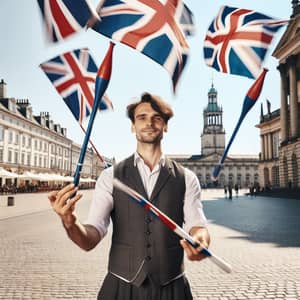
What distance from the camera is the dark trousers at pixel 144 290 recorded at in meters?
2.21

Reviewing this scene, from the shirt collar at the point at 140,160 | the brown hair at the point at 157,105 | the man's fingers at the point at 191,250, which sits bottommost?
the man's fingers at the point at 191,250

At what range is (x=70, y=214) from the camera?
1911mm

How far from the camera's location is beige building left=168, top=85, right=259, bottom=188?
146 metres

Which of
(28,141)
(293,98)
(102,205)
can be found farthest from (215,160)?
(102,205)

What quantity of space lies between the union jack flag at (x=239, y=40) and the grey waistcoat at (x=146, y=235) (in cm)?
87

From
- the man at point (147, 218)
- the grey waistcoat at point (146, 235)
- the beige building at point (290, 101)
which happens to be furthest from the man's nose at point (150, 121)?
the beige building at point (290, 101)

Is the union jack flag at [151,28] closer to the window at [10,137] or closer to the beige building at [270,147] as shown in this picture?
the window at [10,137]

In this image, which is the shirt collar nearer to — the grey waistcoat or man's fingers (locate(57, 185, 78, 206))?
the grey waistcoat

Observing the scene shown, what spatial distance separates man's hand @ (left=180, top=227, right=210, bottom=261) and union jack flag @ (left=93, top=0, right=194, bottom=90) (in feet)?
3.36

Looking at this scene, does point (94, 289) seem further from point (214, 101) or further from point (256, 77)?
point (214, 101)

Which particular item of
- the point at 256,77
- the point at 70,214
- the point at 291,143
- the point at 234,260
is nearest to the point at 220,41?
the point at 256,77

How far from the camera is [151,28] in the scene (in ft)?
8.43

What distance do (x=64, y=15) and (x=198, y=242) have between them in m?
1.70

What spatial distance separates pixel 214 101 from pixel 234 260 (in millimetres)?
145551
